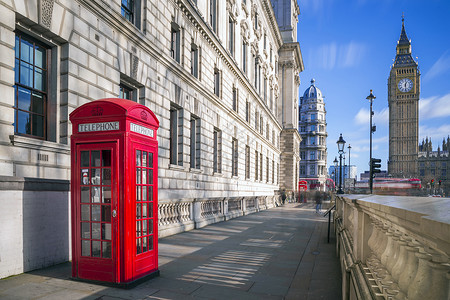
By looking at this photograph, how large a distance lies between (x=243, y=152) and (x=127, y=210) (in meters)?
19.2

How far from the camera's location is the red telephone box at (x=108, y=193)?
19.2 feet

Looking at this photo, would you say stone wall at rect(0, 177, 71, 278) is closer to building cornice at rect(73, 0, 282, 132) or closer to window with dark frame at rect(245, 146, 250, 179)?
building cornice at rect(73, 0, 282, 132)

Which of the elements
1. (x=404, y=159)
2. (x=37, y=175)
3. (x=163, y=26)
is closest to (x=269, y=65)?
(x=163, y=26)

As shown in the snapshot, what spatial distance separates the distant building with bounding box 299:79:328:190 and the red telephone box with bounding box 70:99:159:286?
107m

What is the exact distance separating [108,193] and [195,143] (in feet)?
34.3

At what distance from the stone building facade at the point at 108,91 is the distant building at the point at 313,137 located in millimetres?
89950

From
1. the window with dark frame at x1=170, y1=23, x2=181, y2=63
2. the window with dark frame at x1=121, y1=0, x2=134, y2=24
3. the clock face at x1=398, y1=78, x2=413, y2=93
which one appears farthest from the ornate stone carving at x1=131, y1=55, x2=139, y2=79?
the clock face at x1=398, y1=78, x2=413, y2=93

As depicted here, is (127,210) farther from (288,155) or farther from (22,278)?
(288,155)

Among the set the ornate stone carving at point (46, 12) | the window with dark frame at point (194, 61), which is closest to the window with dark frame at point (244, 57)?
the window with dark frame at point (194, 61)

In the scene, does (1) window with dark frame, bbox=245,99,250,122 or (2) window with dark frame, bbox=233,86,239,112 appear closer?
(2) window with dark frame, bbox=233,86,239,112

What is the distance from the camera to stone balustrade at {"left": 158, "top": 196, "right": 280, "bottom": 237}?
480 inches

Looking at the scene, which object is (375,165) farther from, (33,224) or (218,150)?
(33,224)

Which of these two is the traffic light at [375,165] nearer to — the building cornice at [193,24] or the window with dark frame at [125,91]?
the building cornice at [193,24]

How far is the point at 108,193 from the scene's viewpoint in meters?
5.97
